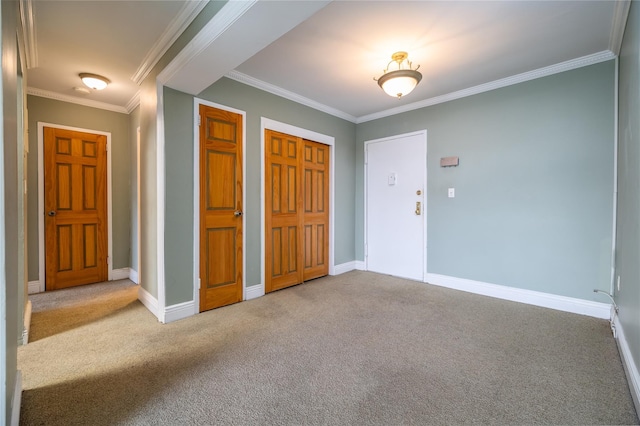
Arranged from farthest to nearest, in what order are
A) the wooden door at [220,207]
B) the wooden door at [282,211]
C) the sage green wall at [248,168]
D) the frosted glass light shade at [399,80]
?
1. the wooden door at [282,211]
2. the wooden door at [220,207]
3. the sage green wall at [248,168]
4. the frosted glass light shade at [399,80]

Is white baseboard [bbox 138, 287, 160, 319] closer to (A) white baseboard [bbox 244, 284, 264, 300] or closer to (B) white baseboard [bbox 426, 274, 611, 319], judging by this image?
(A) white baseboard [bbox 244, 284, 264, 300]

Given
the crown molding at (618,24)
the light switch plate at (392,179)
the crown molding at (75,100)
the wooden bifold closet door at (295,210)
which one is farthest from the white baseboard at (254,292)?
the crown molding at (618,24)

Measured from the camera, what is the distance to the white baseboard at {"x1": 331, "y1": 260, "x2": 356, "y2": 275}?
438 cm

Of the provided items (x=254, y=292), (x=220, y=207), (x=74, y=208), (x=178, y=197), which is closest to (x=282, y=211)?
(x=220, y=207)

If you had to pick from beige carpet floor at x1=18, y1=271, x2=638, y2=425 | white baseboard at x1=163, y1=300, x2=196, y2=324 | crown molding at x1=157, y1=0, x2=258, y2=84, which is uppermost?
crown molding at x1=157, y1=0, x2=258, y2=84

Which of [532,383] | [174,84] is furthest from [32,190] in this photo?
[532,383]

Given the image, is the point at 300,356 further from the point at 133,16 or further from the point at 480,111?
the point at 480,111

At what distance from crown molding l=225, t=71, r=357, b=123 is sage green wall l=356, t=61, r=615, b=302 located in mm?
1165

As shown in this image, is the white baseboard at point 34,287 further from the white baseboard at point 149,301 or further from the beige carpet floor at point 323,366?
the white baseboard at point 149,301

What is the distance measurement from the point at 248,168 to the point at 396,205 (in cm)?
225

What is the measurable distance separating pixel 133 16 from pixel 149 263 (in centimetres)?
221

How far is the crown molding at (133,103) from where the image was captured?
3.70m

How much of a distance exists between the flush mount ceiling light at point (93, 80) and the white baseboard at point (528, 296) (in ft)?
15.2

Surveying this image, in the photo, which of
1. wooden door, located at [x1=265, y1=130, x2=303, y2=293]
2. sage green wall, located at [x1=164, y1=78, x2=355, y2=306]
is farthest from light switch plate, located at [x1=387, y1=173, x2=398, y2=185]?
wooden door, located at [x1=265, y1=130, x2=303, y2=293]
